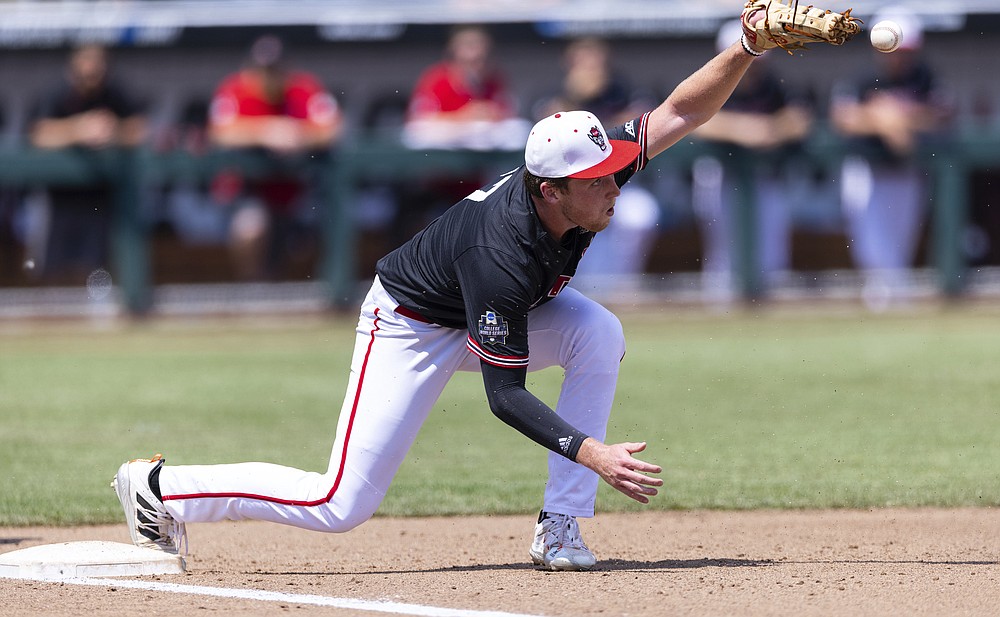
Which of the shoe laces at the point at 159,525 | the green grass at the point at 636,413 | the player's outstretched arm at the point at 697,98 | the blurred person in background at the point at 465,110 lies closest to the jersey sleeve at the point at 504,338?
the player's outstretched arm at the point at 697,98

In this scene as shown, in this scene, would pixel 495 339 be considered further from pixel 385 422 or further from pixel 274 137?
pixel 274 137

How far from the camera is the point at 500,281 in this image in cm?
457

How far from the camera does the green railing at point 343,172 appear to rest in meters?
13.2

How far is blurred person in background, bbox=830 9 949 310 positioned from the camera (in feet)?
42.3

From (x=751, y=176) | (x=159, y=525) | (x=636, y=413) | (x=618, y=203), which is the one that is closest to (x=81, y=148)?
(x=618, y=203)

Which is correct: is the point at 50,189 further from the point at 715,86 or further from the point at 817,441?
the point at 715,86

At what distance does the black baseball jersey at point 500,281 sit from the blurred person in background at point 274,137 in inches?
332

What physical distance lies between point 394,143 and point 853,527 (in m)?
8.18

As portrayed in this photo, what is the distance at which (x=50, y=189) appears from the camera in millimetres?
13648

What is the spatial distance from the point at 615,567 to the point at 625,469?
88 cm

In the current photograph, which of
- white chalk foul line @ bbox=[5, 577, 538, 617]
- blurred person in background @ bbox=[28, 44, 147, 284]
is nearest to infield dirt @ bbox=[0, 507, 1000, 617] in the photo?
white chalk foul line @ bbox=[5, 577, 538, 617]

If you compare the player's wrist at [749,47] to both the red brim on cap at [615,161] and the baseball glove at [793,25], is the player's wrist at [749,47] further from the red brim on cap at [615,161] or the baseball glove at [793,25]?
the red brim on cap at [615,161]

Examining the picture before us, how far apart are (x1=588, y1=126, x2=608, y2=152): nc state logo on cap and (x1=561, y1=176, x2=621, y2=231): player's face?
0.10m

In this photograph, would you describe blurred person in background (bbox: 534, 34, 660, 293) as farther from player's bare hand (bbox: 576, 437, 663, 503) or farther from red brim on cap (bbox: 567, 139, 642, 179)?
player's bare hand (bbox: 576, 437, 663, 503)
